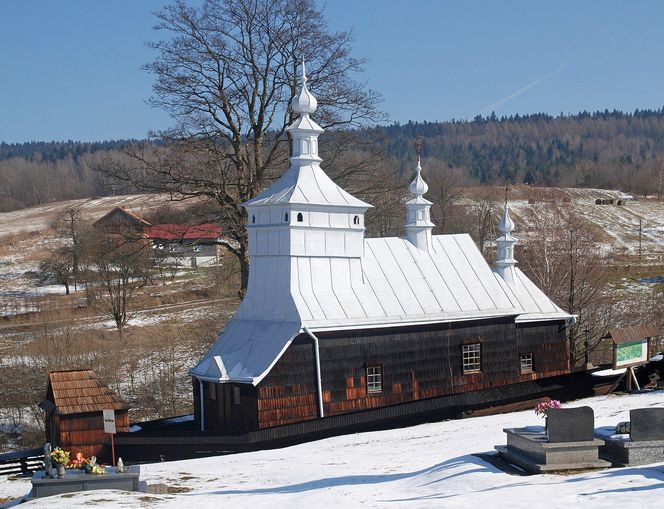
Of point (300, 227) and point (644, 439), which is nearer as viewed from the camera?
point (644, 439)

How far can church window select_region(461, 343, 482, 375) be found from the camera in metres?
24.1

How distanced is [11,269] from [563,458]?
5559 centimetres

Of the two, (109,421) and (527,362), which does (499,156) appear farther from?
(109,421)

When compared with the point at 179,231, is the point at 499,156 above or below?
above

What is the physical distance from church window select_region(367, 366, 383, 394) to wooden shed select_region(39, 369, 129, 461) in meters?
5.86

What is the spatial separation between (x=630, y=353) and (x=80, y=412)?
13771mm

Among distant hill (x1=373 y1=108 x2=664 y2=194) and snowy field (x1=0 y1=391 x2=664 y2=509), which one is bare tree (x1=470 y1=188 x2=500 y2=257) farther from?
distant hill (x1=373 y1=108 x2=664 y2=194)

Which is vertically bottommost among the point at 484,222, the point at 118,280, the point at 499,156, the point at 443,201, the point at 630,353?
the point at 630,353

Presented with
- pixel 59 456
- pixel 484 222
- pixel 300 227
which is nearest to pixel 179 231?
pixel 300 227

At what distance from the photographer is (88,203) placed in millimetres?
101625

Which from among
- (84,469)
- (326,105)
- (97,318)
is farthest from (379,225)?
(84,469)

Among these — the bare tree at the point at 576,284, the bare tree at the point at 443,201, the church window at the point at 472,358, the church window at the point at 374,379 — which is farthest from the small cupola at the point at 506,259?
the bare tree at the point at 443,201

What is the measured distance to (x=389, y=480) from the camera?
1541cm

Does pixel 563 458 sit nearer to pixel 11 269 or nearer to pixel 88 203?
pixel 11 269
